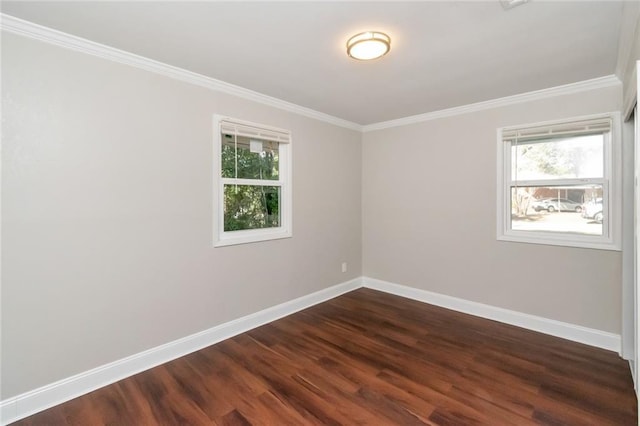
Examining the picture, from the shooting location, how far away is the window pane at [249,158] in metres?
3.06

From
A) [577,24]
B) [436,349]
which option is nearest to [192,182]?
[436,349]

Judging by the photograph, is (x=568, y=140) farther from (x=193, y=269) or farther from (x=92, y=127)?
(x=92, y=127)

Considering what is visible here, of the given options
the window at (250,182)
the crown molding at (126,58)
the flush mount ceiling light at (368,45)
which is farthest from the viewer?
the window at (250,182)

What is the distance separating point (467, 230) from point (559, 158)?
1168 millimetres

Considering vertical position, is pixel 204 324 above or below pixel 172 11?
below

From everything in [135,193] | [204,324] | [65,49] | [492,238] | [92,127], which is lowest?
[204,324]

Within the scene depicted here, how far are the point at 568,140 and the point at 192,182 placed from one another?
12.2 ft

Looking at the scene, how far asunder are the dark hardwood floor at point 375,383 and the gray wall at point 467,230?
45 centimetres

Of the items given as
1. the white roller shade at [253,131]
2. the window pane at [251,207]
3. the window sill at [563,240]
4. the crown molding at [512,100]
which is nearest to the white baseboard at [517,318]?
the window sill at [563,240]

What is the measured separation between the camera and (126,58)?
90.4 inches

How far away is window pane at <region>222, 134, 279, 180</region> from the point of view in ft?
10.0

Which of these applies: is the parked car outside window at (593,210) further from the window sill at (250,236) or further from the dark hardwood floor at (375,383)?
the window sill at (250,236)

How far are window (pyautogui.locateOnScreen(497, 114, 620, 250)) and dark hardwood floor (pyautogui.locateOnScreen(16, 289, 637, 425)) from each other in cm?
109

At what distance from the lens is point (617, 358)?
2582mm
